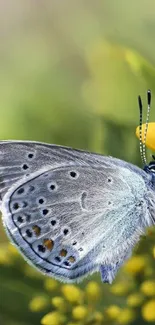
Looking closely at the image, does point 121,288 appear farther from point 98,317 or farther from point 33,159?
point 33,159

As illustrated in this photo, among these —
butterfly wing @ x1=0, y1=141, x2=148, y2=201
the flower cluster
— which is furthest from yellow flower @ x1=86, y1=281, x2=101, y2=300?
butterfly wing @ x1=0, y1=141, x2=148, y2=201

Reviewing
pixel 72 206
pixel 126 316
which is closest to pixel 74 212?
pixel 72 206

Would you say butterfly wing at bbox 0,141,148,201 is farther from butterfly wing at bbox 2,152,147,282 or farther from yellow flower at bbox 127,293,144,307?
yellow flower at bbox 127,293,144,307

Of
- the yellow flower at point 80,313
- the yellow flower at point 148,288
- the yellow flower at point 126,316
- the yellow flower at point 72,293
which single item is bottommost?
the yellow flower at point 126,316

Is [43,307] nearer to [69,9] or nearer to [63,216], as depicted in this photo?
[63,216]

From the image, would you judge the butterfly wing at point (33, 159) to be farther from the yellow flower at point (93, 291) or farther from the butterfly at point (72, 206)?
the yellow flower at point (93, 291)

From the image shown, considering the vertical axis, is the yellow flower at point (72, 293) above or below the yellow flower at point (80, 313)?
above

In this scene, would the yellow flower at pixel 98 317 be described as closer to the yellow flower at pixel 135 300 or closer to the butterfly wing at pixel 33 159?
the yellow flower at pixel 135 300

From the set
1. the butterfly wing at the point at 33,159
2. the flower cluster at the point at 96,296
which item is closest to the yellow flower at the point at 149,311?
the flower cluster at the point at 96,296

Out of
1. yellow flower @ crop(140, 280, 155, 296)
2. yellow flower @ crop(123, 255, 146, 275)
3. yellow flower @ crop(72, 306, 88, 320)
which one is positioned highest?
yellow flower @ crop(123, 255, 146, 275)
